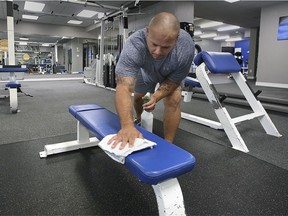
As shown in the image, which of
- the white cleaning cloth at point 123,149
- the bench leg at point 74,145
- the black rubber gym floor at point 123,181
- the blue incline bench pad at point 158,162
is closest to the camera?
the blue incline bench pad at point 158,162

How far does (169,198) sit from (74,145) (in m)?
1.25

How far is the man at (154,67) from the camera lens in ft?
3.31

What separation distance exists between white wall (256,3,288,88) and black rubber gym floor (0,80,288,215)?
17.4 ft

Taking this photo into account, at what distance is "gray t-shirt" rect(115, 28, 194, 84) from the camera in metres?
1.26

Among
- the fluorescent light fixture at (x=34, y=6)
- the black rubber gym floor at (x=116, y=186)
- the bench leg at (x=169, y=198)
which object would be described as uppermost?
the fluorescent light fixture at (x=34, y=6)

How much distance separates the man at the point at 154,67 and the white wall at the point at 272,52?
20.1 ft

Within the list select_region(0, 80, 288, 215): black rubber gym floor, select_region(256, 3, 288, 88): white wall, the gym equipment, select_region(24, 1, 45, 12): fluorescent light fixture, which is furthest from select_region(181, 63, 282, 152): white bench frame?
select_region(24, 1, 45, 12): fluorescent light fixture

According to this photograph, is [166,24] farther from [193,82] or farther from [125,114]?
[193,82]

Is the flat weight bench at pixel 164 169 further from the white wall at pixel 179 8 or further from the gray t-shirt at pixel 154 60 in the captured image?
the white wall at pixel 179 8

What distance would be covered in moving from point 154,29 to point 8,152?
1.55 meters

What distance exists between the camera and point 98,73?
6.73 m

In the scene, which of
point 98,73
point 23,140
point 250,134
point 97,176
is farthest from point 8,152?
point 98,73

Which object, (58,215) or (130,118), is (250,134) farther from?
(58,215)

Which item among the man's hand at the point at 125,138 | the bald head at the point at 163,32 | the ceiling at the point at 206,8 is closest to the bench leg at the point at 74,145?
the man's hand at the point at 125,138
